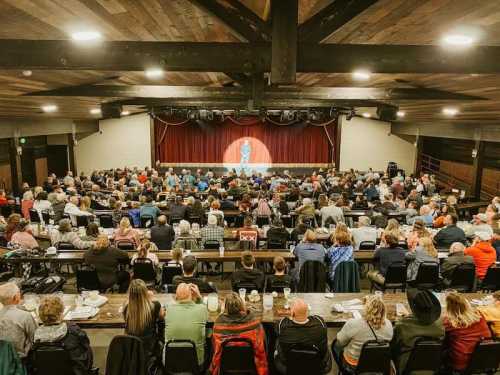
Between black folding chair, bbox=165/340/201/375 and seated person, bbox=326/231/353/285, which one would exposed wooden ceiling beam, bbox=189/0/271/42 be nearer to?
seated person, bbox=326/231/353/285

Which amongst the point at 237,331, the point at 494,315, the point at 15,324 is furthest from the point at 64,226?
the point at 494,315

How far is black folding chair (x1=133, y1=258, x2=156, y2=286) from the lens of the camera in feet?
19.6

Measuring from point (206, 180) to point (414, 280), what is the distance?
10563 mm

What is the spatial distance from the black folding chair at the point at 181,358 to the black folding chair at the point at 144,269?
228 centimetres

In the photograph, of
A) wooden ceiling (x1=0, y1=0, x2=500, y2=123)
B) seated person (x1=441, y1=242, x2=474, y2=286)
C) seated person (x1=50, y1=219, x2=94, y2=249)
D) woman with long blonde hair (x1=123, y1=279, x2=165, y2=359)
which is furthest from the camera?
seated person (x1=50, y1=219, x2=94, y2=249)

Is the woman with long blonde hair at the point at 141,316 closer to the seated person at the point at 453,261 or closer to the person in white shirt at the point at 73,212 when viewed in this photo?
the seated person at the point at 453,261

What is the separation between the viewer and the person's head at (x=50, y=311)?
3.64 m

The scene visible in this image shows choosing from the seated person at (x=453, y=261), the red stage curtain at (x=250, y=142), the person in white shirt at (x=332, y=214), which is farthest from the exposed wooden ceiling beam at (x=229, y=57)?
the red stage curtain at (x=250, y=142)

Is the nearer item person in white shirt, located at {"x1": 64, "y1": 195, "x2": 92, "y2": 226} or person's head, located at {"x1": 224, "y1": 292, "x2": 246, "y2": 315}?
person's head, located at {"x1": 224, "y1": 292, "x2": 246, "y2": 315}

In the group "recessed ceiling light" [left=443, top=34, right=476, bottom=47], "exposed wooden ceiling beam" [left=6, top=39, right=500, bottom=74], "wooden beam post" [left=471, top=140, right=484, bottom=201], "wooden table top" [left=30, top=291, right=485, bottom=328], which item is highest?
"recessed ceiling light" [left=443, top=34, right=476, bottom=47]

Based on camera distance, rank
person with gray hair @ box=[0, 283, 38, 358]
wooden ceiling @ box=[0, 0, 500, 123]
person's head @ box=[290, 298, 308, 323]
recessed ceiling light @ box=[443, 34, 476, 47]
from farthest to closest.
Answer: recessed ceiling light @ box=[443, 34, 476, 47], person with gray hair @ box=[0, 283, 38, 358], person's head @ box=[290, 298, 308, 323], wooden ceiling @ box=[0, 0, 500, 123]

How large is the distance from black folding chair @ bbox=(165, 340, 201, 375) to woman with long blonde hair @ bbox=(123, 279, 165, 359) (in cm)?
31

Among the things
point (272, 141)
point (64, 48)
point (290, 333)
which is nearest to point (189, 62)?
point (64, 48)

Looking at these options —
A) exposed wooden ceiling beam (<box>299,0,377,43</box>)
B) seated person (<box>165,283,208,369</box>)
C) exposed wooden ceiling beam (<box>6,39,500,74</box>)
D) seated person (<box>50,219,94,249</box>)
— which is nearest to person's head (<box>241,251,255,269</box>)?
seated person (<box>165,283,208,369</box>)
